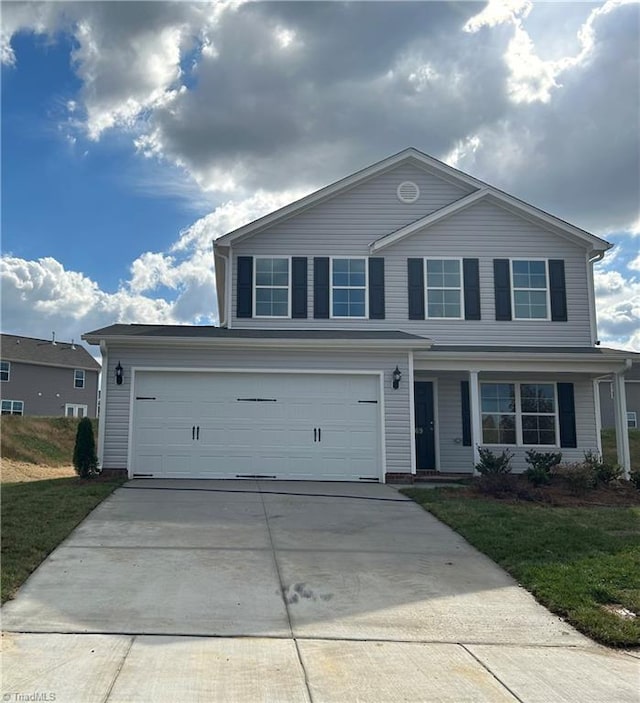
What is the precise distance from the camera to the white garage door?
1342 centimetres

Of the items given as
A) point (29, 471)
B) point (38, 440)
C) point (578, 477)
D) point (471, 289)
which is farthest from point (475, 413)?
point (38, 440)

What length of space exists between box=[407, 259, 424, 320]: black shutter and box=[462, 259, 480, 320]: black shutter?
109cm

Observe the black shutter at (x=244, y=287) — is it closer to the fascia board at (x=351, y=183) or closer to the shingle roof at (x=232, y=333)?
the fascia board at (x=351, y=183)

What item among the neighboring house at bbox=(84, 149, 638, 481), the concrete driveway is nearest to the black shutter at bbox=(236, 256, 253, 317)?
the neighboring house at bbox=(84, 149, 638, 481)

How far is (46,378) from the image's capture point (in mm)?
37188

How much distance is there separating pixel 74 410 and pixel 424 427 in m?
28.5

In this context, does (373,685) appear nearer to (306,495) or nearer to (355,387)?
(306,495)

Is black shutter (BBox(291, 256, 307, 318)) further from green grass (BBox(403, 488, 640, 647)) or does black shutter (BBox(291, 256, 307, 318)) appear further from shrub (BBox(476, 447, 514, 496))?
green grass (BBox(403, 488, 640, 647))

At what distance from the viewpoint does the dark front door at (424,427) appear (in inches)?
630

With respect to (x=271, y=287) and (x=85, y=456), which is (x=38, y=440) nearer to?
(x=85, y=456)

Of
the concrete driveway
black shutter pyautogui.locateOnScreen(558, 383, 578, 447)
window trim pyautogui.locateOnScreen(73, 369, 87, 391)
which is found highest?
window trim pyautogui.locateOnScreen(73, 369, 87, 391)

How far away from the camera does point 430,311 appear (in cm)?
1592

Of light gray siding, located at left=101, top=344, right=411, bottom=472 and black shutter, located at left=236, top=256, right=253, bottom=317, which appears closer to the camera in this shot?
light gray siding, located at left=101, top=344, right=411, bottom=472

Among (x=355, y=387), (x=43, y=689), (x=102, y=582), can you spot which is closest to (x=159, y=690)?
(x=43, y=689)
